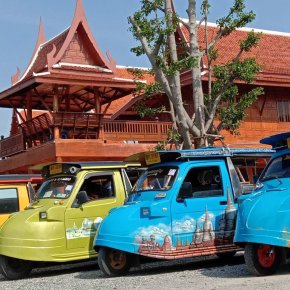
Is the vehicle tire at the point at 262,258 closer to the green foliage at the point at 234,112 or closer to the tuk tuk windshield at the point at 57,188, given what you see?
the tuk tuk windshield at the point at 57,188

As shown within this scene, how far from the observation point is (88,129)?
65.6ft

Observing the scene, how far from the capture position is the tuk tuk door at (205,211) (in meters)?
8.92

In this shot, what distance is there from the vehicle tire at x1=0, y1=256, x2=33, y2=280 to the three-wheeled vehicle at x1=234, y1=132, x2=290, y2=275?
4058 millimetres

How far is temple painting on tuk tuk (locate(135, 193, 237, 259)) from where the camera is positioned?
8.64m

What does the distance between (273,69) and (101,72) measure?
6.46 m

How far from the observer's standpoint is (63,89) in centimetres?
2098

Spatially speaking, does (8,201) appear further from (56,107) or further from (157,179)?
(56,107)

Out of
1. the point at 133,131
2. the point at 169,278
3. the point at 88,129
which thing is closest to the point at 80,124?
the point at 88,129

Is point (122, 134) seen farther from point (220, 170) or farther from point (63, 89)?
point (220, 170)

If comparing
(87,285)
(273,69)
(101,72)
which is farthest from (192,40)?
(273,69)

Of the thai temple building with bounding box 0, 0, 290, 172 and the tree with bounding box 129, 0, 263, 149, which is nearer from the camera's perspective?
the tree with bounding box 129, 0, 263, 149

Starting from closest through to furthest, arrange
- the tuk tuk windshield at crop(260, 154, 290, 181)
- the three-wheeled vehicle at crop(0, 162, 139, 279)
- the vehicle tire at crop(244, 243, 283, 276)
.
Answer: the vehicle tire at crop(244, 243, 283, 276), the tuk tuk windshield at crop(260, 154, 290, 181), the three-wheeled vehicle at crop(0, 162, 139, 279)

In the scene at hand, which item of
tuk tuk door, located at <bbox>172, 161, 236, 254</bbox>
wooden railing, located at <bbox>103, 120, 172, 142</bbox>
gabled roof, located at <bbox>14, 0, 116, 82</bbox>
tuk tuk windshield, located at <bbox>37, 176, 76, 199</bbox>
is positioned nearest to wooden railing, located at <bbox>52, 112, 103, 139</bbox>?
wooden railing, located at <bbox>103, 120, 172, 142</bbox>

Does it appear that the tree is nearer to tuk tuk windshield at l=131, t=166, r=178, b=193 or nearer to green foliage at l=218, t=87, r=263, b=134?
green foliage at l=218, t=87, r=263, b=134
